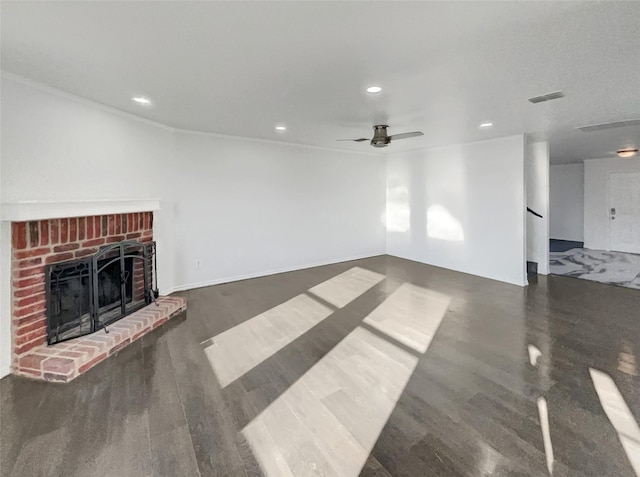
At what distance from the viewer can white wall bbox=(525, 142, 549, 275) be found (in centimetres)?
562

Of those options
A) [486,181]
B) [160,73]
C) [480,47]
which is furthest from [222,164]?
[486,181]

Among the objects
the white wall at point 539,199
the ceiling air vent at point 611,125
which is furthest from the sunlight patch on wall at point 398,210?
the ceiling air vent at point 611,125

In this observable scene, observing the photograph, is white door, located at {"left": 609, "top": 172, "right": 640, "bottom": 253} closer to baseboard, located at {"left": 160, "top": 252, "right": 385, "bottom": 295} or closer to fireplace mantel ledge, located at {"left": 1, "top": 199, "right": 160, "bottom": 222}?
baseboard, located at {"left": 160, "top": 252, "right": 385, "bottom": 295}

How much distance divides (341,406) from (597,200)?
9723 mm

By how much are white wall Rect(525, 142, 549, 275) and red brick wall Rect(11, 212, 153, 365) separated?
6.82 metres

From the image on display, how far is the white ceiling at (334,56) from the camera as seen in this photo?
1.77 metres

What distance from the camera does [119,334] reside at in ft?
9.83

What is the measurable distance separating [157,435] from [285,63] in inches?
108

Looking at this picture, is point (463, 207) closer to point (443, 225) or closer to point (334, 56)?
point (443, 225)

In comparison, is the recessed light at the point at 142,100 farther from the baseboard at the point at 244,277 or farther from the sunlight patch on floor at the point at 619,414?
the sunlight patch on floor at the point at 619,414

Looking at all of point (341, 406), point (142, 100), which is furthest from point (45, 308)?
point (341, 406)

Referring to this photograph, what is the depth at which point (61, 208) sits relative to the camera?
9.04ft

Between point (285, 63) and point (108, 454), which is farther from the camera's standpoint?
point (285, 63)

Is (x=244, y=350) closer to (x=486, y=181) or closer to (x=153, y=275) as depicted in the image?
(x=153, y=275)
